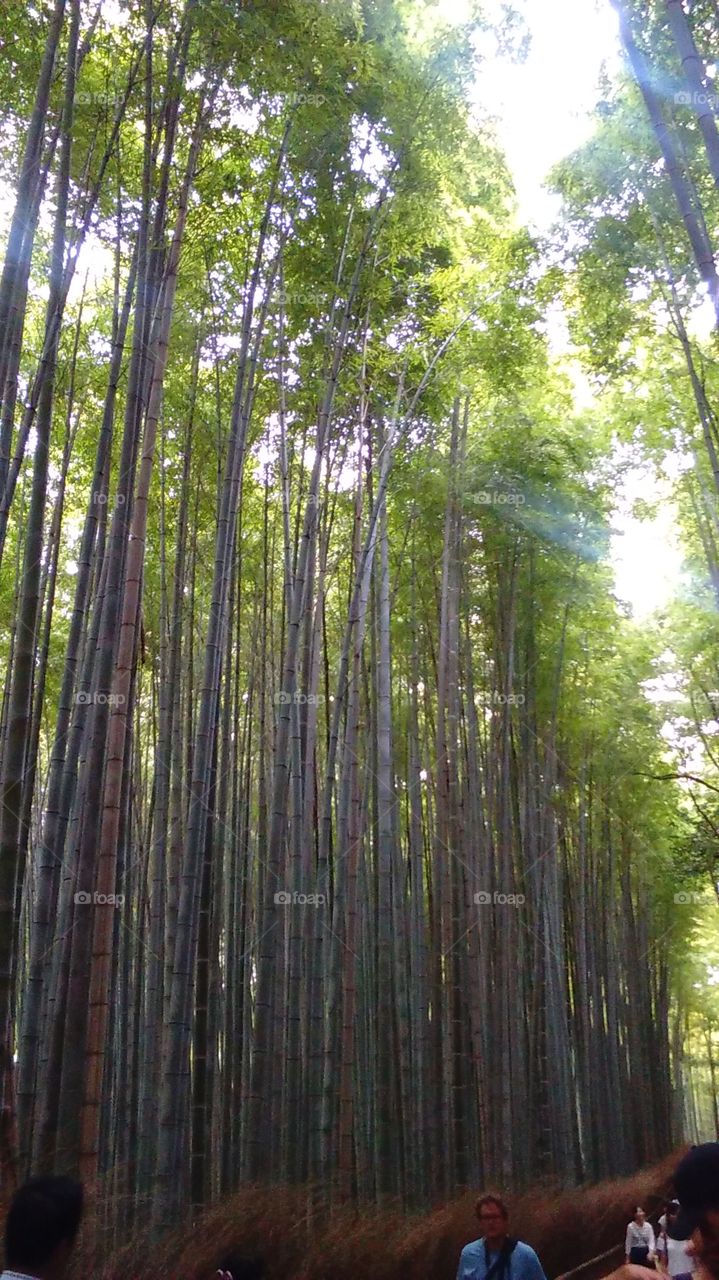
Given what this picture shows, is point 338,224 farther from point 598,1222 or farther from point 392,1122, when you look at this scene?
point 598,1222

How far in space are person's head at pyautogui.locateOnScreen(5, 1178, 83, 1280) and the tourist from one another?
1482 millimetres

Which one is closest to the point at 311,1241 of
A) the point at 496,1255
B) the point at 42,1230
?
the point at 496,1255

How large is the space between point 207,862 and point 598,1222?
4.06 metres

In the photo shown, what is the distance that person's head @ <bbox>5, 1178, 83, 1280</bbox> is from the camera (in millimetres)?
1483

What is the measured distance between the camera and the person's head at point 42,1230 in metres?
1.48

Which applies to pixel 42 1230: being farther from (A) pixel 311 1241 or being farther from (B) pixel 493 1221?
(A) pixel 311 1241

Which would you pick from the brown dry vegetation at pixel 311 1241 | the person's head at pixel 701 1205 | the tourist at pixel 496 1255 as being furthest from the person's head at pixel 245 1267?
the person's head at pixel 701 1205

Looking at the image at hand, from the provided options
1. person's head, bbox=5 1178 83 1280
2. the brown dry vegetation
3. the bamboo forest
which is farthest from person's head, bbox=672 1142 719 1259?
the bamboo forest

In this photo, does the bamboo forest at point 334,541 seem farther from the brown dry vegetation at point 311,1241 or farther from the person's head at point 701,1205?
the person's head at point 701,1205

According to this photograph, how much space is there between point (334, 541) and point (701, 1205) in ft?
23.6

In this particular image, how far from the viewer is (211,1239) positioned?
134 inches

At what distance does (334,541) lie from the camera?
325 inches

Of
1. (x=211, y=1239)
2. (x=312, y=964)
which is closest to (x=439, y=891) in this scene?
(x=312, y=964)

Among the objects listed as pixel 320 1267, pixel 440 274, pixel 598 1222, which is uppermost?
pixel 440 274
